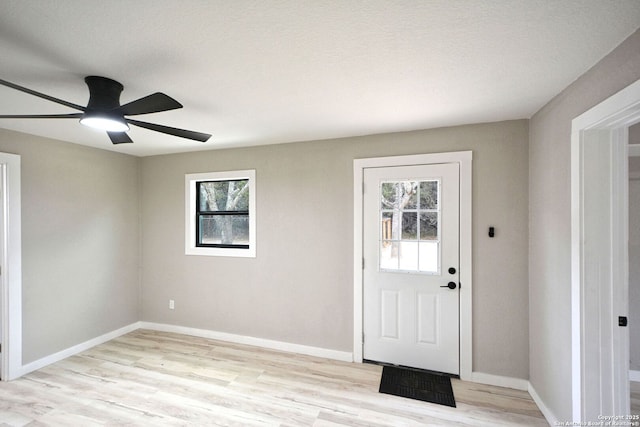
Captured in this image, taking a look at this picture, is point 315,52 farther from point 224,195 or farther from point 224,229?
point 224,229

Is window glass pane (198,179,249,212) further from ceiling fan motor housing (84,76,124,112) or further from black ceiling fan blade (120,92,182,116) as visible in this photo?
black ceiling fan blade (120,92,182,116)

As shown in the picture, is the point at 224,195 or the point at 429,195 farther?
the point at 224,195

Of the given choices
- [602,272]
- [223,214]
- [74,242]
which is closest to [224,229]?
[223,214]

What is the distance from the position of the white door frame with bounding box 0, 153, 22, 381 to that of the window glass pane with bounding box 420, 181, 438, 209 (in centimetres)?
388

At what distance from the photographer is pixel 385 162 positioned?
2.87 m

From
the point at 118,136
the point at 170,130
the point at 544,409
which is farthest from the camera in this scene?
the point at 544,409

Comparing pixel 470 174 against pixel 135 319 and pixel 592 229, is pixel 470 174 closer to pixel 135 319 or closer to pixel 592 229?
pixel 592 229

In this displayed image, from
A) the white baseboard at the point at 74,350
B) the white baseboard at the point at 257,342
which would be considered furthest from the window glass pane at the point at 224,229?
the white baseboard at the point at 74,350

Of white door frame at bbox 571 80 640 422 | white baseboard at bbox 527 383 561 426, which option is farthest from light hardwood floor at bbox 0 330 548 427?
white door frame at bbox 571 80 640 422

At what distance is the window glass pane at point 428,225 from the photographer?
2.74m

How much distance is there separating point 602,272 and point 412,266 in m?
1.39

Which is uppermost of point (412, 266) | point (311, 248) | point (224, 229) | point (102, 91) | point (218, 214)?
point (102, 91)

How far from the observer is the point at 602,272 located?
1626 millimetres

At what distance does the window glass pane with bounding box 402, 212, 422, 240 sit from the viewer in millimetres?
2797
